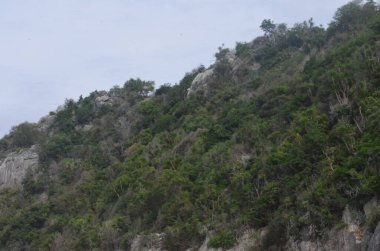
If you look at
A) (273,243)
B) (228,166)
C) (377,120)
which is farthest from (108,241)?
(377,120)

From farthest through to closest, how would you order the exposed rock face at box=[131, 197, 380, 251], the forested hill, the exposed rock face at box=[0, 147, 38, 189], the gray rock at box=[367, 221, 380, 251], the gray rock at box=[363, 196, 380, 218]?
1. the exposed rock face at box=[0, 147, 38, 189]
2. the forested hill
3. the gray rock at box=[363, 196, 380, 218]
4. the exposed rock face at box=[131, 197, 380, 251]
5. the gray rock at box=[367, 221, 380, 251]

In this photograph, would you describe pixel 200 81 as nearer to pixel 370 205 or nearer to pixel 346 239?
pixel 370 205

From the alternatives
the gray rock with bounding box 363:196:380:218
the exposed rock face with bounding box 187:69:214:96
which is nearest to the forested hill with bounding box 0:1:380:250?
the gray rock with bounding box 363:196:380:218

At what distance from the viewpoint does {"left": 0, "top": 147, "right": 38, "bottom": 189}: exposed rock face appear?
56.7 m

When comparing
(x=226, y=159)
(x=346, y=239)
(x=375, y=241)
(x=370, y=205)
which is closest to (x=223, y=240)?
(x=346, y=239)

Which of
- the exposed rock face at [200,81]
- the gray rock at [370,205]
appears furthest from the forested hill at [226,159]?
the exposed rock face at [200,81]

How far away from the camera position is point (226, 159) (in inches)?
1407

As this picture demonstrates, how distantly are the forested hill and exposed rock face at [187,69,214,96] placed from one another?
7.9 inches

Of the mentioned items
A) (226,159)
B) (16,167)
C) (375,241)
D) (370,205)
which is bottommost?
(375,241)

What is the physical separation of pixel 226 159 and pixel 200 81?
23.1m

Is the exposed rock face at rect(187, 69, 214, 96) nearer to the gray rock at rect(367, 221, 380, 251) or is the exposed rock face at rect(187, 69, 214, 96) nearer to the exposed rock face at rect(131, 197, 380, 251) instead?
the exposed rock face at rect(131, 197, 380, 251)

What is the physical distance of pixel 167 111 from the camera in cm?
5494

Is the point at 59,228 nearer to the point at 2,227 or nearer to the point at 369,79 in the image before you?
the point at 2,227

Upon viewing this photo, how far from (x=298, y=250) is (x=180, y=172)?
13.7 meters
